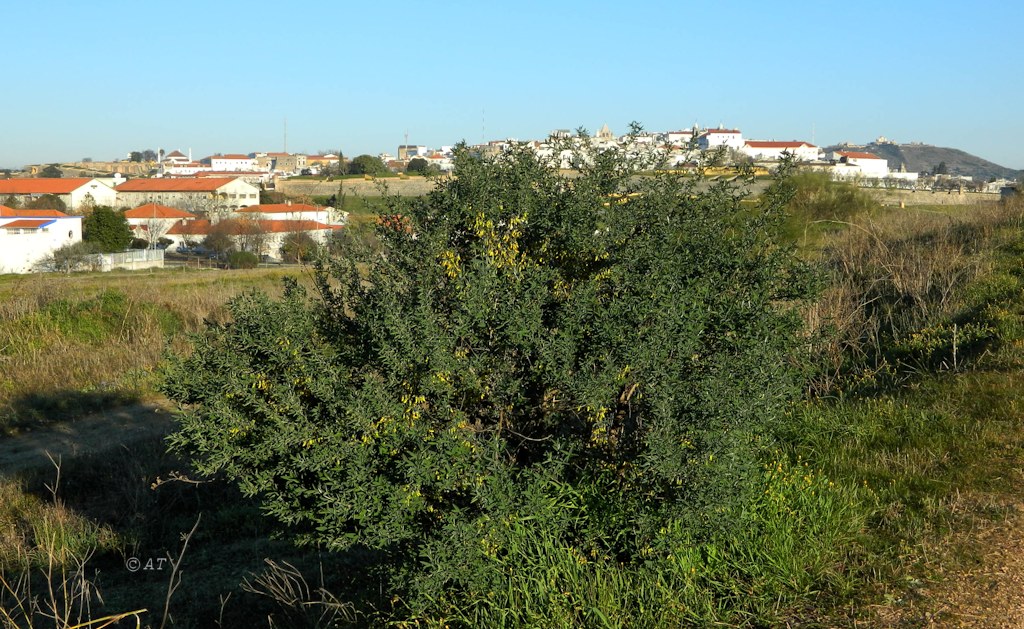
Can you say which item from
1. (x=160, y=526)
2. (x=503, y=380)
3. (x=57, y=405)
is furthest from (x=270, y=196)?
(x=503, y=380)

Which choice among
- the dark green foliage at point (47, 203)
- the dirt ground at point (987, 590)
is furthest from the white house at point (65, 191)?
the dirt ground at point (987, 590)

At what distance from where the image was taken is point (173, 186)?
76688 millimetres

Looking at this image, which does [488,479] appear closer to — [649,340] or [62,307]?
[649,340]

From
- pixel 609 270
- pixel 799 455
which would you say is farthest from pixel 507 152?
pixel 799 455

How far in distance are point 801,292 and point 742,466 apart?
1336 millimetres

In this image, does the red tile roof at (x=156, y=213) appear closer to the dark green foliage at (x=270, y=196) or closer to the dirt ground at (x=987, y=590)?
the dark green foliage at (x=270, y=196)

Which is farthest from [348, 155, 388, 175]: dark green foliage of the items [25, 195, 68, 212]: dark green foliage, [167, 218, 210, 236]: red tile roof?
[25, 195, 68, 212]: dark green foliage

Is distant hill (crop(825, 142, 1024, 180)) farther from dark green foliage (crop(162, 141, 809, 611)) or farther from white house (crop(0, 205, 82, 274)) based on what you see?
dark green foliage (crop(162, 141, 809, 611))

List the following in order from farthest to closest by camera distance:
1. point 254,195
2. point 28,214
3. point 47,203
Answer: point 254,195, point 47,203, point 28,214

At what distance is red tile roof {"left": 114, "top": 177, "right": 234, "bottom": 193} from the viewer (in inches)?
2931

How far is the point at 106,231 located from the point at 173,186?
33.1m

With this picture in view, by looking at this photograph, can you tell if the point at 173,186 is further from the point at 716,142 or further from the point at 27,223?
the point at 716,142

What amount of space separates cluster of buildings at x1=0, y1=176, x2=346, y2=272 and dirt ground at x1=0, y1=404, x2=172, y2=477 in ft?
16.2

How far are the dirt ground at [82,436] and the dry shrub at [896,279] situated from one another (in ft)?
29.6
